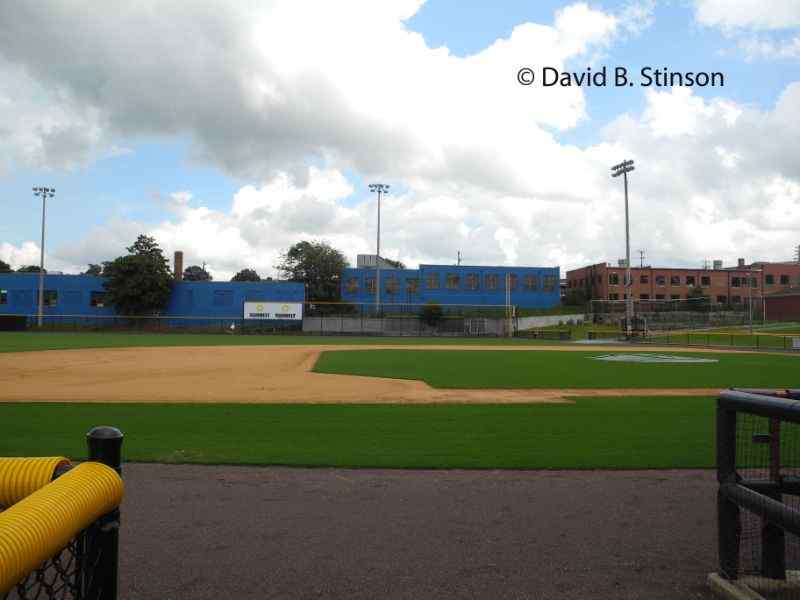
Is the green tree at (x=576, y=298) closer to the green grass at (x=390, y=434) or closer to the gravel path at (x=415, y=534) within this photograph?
the green grass at (x=390, y=434)

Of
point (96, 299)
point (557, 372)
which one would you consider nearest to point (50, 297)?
point (96, 299)

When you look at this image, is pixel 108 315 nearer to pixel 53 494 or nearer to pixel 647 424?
pixel 647 424

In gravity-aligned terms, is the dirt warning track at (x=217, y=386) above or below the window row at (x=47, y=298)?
below

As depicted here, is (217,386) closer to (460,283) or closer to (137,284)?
(137,284)

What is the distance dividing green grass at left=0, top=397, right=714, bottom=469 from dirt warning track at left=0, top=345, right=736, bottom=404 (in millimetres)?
1652

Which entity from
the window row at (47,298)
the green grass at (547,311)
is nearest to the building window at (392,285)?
the green grass at (547,311)

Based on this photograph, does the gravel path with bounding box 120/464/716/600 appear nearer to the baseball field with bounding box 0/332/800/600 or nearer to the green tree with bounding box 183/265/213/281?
the baseball field with bounding box 0/332/800/600

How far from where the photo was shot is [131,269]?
245ft

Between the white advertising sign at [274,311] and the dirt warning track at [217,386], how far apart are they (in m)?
39.9

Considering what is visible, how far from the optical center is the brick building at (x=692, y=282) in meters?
97.6

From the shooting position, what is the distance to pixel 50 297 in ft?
252

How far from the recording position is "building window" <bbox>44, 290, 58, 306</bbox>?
76.6 meters

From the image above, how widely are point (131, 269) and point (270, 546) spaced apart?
7573cm

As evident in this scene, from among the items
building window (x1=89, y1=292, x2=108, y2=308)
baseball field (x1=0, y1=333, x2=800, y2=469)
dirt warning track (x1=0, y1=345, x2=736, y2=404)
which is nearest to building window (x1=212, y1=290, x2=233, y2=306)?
building window (x1=89, y1=292, x2=108, y2=308)
